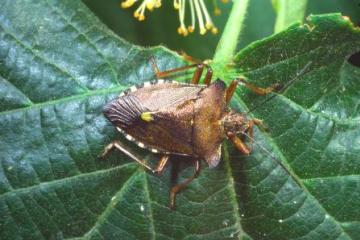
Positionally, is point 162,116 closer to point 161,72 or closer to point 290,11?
point 161,72

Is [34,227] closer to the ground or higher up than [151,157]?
closer to the ground

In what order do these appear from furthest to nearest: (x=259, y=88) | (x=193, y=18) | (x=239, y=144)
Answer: (x=193, y=18) < (x=239, y=144) < (x=259, y=88)

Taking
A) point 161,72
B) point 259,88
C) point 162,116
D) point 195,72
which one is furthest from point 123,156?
point 259,88

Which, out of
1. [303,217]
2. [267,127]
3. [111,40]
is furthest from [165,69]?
[303,217]

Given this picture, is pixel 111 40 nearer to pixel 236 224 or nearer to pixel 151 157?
pixel 151 157

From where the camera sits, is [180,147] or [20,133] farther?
[180,147]

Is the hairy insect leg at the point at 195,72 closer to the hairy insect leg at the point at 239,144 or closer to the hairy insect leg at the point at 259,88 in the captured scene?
the hairy insect leg at the point at 259,88

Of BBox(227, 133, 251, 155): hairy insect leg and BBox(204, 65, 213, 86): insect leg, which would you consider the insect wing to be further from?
BBox(227, 133, 251, 155): hairy insect leg
